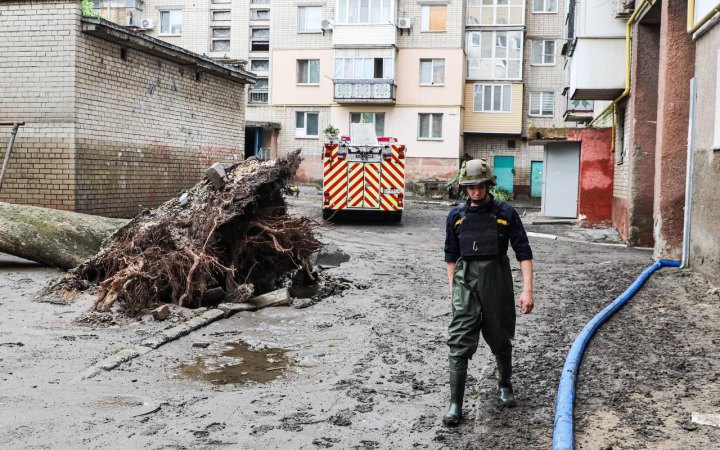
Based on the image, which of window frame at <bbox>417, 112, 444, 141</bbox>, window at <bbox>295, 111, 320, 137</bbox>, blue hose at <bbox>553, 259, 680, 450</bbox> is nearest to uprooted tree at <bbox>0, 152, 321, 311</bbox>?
blue hose at <bbox>553, 259, 680, 450</bbox>

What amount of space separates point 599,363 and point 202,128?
15050mm

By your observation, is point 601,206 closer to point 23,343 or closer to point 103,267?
point 103,267

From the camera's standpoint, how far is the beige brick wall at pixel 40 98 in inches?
537

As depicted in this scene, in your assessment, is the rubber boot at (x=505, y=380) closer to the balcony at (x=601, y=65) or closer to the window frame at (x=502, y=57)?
the balcony at (x=601, y=65)

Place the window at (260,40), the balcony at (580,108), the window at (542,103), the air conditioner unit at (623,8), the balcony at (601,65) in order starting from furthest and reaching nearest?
the window at (260,40) → the window at (542,103) → the balcony at (580,108) → the balcony at (601,65) → the air conditioner unit at (623,8)

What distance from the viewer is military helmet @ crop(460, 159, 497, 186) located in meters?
4.74

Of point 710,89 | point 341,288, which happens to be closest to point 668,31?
point 710,89

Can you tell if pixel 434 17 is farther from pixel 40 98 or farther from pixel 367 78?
pixel 40 98

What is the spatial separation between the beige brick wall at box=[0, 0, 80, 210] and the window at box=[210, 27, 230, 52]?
3127 cm

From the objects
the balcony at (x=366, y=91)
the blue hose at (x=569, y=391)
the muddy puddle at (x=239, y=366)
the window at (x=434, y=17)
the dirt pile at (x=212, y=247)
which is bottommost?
the muddy puddle at (x=239, y=366)

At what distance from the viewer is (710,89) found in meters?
9.68

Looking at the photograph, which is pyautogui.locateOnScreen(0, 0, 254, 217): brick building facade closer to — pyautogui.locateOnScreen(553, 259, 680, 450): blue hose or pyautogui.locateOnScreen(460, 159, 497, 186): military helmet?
pyautogui.locateOnScreen(553, 259, 680, 450): blue hose

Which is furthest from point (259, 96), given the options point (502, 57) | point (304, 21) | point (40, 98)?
point (40, 98)

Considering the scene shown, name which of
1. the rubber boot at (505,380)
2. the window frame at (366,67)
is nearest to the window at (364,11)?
the window frame at (366,67)
